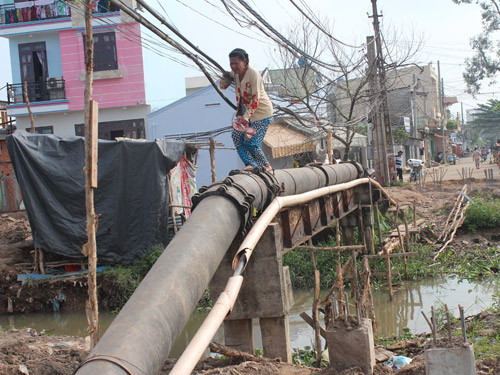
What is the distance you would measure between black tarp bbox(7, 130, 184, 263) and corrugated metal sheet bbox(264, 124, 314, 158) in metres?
10.6

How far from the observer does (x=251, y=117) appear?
6547 mm

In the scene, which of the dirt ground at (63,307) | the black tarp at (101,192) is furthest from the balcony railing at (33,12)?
the black tarp at (101,192)

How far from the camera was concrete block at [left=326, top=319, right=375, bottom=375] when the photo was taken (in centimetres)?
517

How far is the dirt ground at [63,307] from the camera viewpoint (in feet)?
18.0

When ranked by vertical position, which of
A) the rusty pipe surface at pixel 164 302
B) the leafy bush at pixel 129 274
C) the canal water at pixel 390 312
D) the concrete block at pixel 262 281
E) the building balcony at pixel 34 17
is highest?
the building balcony at pixel 34 17

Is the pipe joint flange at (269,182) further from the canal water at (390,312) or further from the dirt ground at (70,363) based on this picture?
the canal water at (390,312)

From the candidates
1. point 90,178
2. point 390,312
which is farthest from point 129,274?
point 90,178

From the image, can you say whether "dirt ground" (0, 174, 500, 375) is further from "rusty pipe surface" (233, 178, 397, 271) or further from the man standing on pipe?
the man standing on pipe

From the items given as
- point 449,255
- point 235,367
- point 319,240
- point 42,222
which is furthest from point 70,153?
point 449,255

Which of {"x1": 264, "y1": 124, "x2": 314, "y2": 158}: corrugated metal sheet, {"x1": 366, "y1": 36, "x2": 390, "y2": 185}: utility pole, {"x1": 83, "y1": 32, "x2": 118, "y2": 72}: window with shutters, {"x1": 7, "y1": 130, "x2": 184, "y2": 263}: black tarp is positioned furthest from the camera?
{"x1": 83, "y1": 32, "x2": 118, "y2": 72}: window with shutters

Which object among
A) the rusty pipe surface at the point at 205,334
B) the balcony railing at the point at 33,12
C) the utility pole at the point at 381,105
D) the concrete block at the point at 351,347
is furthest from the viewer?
the balcony railing at the point at 33,12

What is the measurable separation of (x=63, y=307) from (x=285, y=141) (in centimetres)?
1415

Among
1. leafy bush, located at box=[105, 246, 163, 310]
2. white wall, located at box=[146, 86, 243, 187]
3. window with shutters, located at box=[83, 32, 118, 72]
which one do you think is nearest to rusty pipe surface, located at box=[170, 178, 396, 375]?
leafy bush, located at box=[105, 246, 163, 310]

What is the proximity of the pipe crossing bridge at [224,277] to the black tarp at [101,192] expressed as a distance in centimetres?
485
